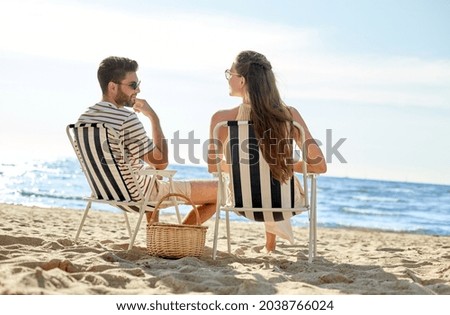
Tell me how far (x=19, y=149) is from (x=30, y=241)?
34934 millimetres

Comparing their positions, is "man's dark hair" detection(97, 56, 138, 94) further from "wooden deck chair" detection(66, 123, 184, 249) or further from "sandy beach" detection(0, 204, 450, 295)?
"sandy beach" detection(0, 204, 450, 295)

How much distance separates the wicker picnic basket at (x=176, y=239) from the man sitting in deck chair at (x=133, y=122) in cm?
33

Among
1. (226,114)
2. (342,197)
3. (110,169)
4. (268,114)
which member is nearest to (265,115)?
(268,114)

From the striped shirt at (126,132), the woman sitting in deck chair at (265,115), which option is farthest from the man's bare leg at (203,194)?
the striped shirt at (126,132)

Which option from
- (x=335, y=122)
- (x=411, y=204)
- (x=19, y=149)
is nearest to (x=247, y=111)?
(x=411, y=204)

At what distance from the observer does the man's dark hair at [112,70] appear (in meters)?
4.75

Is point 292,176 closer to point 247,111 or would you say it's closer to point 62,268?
point 247,111

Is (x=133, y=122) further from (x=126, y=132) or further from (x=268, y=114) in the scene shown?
(x=268, y=114)

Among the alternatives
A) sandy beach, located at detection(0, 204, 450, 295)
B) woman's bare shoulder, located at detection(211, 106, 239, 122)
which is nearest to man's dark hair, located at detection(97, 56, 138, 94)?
woman's bare shoulder, located at detection(211, 106, 239, 122)

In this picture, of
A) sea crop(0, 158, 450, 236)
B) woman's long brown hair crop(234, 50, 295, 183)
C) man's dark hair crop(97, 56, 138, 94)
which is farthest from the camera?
sea crop(0, 158, 450, 236)

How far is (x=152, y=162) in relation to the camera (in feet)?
15.6

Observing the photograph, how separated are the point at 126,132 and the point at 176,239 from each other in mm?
800

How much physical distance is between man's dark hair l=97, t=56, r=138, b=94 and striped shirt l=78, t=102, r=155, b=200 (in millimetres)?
A: 195

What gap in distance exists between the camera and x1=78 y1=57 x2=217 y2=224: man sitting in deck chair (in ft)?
15.1
